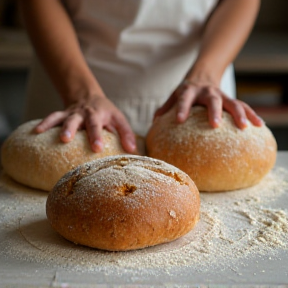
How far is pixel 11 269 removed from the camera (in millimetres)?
803

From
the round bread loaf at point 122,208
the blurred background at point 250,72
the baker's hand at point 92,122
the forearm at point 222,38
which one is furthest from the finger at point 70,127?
the blurred background at point 250,72

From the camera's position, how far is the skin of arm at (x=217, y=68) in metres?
1.23

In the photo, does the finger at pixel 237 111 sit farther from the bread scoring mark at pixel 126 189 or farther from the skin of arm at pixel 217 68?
the bread scoring mark at pixel 126 189

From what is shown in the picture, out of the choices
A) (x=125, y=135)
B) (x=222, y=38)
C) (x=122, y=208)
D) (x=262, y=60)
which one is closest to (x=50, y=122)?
(x=125, y=135)

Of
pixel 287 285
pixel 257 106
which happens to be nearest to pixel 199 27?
pixel 287 285

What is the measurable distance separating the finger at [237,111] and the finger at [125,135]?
0.24m

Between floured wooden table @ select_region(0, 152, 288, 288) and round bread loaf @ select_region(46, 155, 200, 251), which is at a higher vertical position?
round bread loaf @ select_region(46, 155, 200, 251)

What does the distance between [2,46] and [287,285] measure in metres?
2.40

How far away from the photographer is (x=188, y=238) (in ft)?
3.04

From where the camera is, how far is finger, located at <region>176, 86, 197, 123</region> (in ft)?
4.00

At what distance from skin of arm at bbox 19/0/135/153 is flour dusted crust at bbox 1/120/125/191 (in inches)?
0.7

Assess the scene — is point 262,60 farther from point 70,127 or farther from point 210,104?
point 70,127

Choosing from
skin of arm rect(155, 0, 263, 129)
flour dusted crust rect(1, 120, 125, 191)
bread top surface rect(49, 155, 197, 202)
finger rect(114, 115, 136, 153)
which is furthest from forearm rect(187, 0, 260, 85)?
bread top surface rect(49, 155, 197, 202)

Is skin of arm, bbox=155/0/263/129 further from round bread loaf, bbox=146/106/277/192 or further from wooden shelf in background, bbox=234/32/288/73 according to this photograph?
wooden shelf in background, bbox=234/32/288/73
